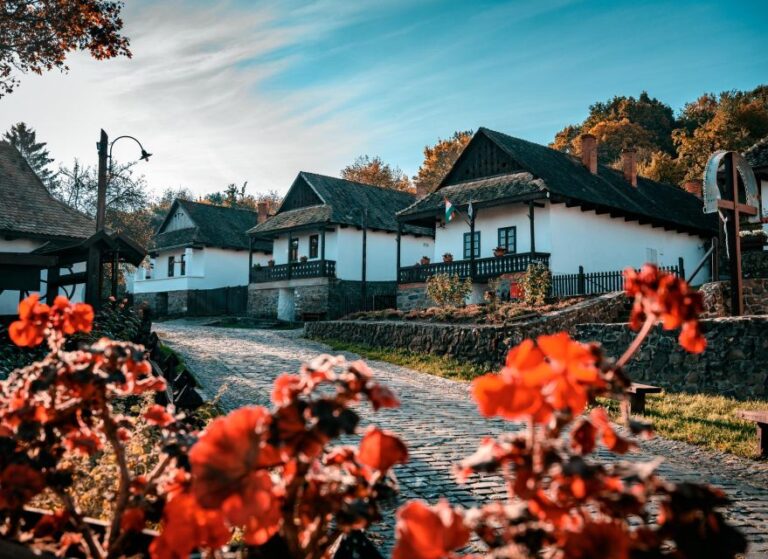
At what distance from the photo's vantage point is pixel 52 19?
12883 mm

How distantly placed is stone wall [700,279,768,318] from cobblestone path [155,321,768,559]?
277 inches

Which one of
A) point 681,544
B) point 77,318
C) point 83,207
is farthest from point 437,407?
point 83,207

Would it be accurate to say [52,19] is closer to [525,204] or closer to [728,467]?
[728,467]

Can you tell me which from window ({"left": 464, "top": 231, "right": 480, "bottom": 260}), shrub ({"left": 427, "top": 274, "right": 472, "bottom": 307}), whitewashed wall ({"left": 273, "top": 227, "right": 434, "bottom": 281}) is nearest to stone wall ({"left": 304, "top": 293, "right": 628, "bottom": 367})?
shrub ({"left": 427, "top": 274, "right": 472, "bottom": 307})

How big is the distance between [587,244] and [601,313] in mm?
8475

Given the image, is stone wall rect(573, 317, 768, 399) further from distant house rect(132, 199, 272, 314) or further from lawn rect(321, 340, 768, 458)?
distant house rect(132, 199, 272, 314)

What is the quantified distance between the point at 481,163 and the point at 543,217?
15.3 ft

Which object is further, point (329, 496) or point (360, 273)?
point (360, 273)

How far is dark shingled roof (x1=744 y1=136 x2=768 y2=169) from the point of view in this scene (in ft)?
56.7

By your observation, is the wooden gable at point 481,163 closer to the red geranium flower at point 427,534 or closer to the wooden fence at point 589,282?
the wooden fence at point 589,282

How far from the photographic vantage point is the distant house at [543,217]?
23859 millimetres

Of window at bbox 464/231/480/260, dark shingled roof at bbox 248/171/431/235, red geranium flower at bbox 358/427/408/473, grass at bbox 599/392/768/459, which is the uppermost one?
dark shingled roof at bbox 248/171/431/235

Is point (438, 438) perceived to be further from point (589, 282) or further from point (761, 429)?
point (589, 282)

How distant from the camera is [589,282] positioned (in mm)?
20969
